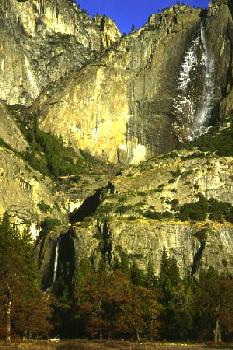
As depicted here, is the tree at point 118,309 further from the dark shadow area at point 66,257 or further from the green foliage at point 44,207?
the green foliage at point 44,207

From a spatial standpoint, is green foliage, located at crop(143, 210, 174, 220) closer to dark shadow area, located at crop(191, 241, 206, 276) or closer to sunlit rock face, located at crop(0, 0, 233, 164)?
dark shadow area, located at crop(191, 241, 206, 276)

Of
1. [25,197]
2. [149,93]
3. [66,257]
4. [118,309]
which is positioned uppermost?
[149,93]

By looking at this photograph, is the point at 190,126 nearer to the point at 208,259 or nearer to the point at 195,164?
the point at 195,164

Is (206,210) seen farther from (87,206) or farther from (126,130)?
(126,130)

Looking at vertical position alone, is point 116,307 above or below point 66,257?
below

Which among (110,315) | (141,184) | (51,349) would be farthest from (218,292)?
(141,184)

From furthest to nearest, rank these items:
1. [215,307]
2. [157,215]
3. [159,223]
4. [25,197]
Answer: [25,197] < [157,215] < [159,223] < [215,307]

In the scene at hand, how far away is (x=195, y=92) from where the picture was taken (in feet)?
632

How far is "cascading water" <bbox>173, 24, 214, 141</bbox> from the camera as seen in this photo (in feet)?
617

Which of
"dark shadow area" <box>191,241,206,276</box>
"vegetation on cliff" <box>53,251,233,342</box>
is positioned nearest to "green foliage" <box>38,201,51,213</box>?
"dark shadow area" <box>191,241,206,276</box>

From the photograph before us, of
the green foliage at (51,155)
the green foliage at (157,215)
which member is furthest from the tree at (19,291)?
the green foliage at (51,155)

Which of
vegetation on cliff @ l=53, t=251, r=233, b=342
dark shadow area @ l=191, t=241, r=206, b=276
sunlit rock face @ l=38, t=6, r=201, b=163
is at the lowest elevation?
vegetation on cliff @ l=53, t=251, r=233, b=342

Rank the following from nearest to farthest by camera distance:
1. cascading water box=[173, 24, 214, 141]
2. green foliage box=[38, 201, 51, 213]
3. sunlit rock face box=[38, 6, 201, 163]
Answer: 1. green foliage box=[38, 201, 51, 213]
2. cascading water box=[173, 24, 214, 141]
3. sunlit rock face box=[38, 6, 201, 163]

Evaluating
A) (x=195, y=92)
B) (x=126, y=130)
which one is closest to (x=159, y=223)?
(x=126, y=130)
